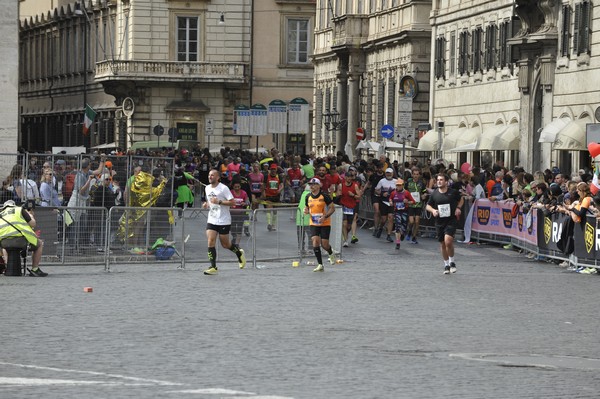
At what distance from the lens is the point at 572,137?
153 ft

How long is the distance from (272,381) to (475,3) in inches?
1859

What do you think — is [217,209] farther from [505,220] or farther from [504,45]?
[504,45]

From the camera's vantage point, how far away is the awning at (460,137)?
5902 centimetres

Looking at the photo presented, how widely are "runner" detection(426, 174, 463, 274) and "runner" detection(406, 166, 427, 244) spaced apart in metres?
9.17

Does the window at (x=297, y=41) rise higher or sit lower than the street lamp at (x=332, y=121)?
higher

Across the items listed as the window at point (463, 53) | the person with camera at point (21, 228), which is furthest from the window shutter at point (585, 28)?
the person with camera at point (21, 228)

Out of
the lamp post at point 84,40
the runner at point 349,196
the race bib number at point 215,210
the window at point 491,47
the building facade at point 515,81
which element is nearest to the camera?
the race bib number at point 215,210

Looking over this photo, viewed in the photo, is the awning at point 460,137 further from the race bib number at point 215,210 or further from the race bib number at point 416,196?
the race bib number at point 215,210

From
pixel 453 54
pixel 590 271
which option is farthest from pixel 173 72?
pixel 590 271

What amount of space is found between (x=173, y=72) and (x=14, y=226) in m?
64.1

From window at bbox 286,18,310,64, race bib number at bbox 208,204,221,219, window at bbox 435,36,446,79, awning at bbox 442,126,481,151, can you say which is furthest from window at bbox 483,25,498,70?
window at bbox 286,18,310,64

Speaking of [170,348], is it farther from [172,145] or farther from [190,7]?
[190,7]

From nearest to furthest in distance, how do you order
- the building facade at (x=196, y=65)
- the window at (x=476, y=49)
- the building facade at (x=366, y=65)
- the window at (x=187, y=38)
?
the window at (x=476, y=49) < the building facade at (x=366, y=65) < the building facade at (x=196, y=65) < the window at (x=187, y=38)

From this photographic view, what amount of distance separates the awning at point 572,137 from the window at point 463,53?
14024 mm
